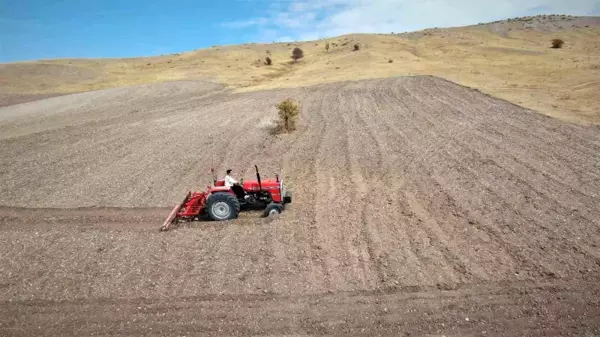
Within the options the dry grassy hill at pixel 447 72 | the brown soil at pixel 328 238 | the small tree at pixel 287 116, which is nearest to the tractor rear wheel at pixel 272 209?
the brown soil at pixel 328 238

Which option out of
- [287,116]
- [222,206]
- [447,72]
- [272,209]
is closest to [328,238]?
[272,209]

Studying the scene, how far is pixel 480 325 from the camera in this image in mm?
7668

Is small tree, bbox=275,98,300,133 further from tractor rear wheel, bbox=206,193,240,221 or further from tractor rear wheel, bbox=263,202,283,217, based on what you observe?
tractor rear wheel, bbox=206,193,240,221

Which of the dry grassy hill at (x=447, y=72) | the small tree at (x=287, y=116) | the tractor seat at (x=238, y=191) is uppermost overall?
the dry grassy hill at (x=447, y=72)

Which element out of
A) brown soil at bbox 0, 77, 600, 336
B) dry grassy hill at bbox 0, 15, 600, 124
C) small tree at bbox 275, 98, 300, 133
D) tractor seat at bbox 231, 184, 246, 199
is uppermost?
dry grassy hill at bbox 0, 15, 600, 124

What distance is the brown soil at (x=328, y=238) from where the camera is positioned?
8172mm

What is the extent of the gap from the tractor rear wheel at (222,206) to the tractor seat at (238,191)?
0.28 meters

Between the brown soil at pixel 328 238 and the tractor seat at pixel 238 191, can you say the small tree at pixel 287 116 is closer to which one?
the brown soil at pixel 328 238

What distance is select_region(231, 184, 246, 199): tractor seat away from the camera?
12.4 m

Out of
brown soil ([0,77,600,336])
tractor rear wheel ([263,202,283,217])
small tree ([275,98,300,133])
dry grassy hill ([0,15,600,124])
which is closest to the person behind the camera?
brown soil ([0,77,600,336])

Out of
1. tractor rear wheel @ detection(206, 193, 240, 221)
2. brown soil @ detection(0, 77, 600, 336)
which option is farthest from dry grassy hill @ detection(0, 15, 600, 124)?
tractor rear wheel @ detection(206, 193, 240, 221)

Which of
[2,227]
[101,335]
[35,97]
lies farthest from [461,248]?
[35,97]

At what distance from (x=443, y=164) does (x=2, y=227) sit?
15290mm

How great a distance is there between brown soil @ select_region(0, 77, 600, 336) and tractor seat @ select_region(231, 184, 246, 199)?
0.72m
